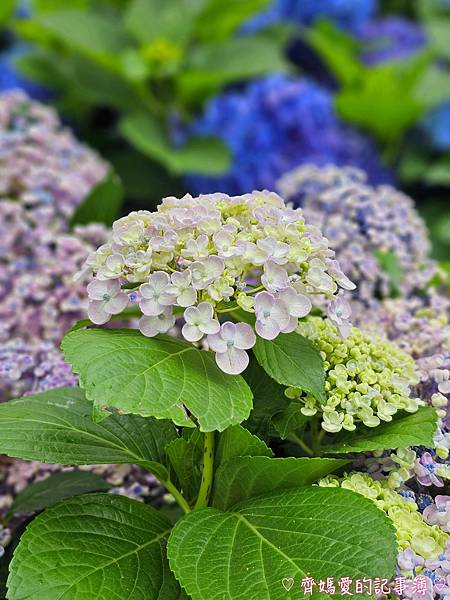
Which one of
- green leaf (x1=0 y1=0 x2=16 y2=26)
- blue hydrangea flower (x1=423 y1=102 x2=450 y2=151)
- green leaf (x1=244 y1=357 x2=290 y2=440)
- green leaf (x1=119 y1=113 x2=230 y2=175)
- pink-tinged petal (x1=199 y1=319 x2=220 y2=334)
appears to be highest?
pink-tinged petal (x1=199 y1=319 x2=220 y2=334)

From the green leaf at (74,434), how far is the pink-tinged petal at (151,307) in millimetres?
143

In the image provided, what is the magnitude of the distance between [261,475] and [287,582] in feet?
0.39

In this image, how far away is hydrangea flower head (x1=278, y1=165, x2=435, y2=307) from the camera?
1.15 metres

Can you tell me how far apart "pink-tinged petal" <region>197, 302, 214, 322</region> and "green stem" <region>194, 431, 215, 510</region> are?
0.12 metres

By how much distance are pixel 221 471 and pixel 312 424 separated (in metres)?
0.12

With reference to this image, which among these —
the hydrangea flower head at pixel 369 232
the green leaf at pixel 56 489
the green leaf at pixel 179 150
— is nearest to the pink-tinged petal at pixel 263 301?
the green leaf at pixel 56 489

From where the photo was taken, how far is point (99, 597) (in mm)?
683

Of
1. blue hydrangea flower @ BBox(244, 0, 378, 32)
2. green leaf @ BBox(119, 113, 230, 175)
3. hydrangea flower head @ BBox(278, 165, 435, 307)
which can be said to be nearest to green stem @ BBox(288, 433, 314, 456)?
hydrangea flower head @ BBox(278, 165, 435, 307)

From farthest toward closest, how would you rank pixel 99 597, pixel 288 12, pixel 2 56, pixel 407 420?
1. pixel 288 12
2. pixel 2 56
3. pixel 407 420
4. pixel 99 597

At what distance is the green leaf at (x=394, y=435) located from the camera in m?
0.74

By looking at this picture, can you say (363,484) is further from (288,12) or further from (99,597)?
(288,12)

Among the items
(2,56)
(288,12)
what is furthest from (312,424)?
(288,12)

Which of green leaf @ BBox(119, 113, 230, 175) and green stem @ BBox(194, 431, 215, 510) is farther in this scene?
green leaf @ BBox(119, 113, 230, 175)

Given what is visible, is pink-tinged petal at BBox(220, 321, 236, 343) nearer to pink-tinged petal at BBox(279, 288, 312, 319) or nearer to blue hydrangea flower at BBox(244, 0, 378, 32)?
pink-tinged petal at BBox(279, 288, 312, 319)
